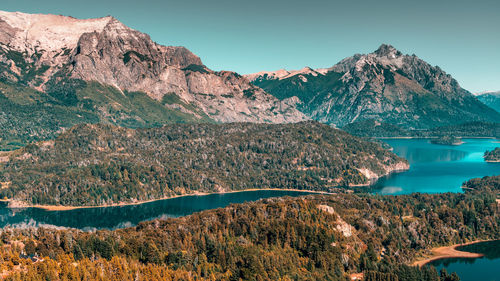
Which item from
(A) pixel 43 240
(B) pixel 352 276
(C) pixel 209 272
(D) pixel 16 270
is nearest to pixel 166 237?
(C) pixel 209 272

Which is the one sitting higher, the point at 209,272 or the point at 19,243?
the point at 19,243

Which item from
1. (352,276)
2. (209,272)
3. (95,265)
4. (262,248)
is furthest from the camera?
(262,248)

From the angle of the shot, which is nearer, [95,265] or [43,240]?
[95,265]

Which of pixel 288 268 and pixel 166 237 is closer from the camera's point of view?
pixel 288 268

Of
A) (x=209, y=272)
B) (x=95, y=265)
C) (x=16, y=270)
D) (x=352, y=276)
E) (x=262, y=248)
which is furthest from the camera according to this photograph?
(x=262, y=248)

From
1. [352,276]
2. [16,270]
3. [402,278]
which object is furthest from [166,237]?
[402,278]

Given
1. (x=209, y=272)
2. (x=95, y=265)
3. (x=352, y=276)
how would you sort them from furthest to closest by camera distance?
(x=352, y=276) → (x=209, y=272) → (x=95, y=265)

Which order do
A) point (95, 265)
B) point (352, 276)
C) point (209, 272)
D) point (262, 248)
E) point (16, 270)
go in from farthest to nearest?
point (262, 248)
point (352, 276)
point (209, 272)
point (95, 265)
point (16, 270)

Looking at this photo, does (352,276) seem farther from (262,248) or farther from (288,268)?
(262,248)

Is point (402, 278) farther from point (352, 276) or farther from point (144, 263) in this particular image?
point (144, 263)
